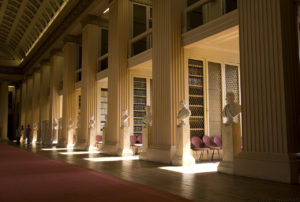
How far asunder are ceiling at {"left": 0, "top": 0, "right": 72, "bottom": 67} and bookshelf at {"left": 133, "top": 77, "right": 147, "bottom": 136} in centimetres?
722

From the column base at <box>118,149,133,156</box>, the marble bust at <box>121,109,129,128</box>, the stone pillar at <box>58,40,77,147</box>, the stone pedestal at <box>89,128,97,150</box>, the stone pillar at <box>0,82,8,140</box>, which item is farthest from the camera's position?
the stone pillar at <box>0,82,8,140</box>

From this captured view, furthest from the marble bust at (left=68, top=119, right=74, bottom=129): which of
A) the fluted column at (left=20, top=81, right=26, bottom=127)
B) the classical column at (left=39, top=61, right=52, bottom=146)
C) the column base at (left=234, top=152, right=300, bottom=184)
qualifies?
the fluted column at (left=20, top=81, right=26, bottom=127)

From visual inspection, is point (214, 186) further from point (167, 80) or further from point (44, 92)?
point (44, 92)

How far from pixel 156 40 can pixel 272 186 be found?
615 centimetres

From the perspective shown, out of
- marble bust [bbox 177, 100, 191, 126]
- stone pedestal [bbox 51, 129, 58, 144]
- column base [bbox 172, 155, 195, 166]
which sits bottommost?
column base [bbox 172, 155, 195, 166]

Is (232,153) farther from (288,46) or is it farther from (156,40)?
(156,40)

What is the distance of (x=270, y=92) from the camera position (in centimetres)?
591

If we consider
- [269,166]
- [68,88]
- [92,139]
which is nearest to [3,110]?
[68,88]

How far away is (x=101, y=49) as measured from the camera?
1673 cm

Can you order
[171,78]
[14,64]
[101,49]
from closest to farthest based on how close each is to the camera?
1. [171,78]
2. [101,49]
3. [14,64]

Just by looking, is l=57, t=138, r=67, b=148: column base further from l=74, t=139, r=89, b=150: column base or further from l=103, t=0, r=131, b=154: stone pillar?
l=103, t=0, r=131, b=154: stone pillar

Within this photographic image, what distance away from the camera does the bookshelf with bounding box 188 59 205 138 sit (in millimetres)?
9656

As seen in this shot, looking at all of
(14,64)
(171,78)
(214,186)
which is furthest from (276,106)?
(14,64)

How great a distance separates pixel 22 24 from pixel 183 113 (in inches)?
832
